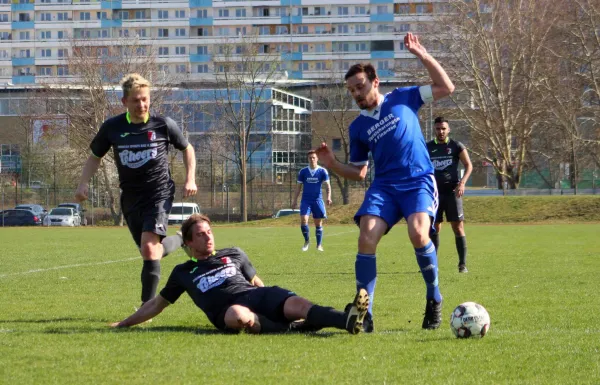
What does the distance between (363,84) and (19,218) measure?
40.6 meters

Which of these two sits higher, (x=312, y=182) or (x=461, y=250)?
(x=312, y=182)

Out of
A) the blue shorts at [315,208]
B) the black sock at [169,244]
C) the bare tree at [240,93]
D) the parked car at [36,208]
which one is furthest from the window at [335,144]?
the black sock at [169,244]

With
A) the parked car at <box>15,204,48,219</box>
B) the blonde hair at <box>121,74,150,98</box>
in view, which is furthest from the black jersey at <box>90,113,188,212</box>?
the parked car at <box>15,204,48,219</box>

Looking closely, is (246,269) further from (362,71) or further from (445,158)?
(445,158)

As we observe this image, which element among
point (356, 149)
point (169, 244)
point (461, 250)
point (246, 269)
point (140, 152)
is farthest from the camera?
point (461, 250)

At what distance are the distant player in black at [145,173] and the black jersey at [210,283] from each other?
83 cm

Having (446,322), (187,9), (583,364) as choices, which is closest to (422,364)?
(583,364)

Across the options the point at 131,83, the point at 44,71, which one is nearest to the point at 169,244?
the point at 131,83

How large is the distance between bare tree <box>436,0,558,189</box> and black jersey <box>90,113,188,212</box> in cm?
3929

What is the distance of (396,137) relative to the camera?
664 cm

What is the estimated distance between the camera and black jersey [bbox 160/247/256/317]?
21.3ft

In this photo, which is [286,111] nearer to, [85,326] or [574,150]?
[574,150]

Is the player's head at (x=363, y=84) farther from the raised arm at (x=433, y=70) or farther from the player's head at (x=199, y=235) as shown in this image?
the player's head at (x=199, y=235)

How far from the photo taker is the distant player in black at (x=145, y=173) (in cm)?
736
